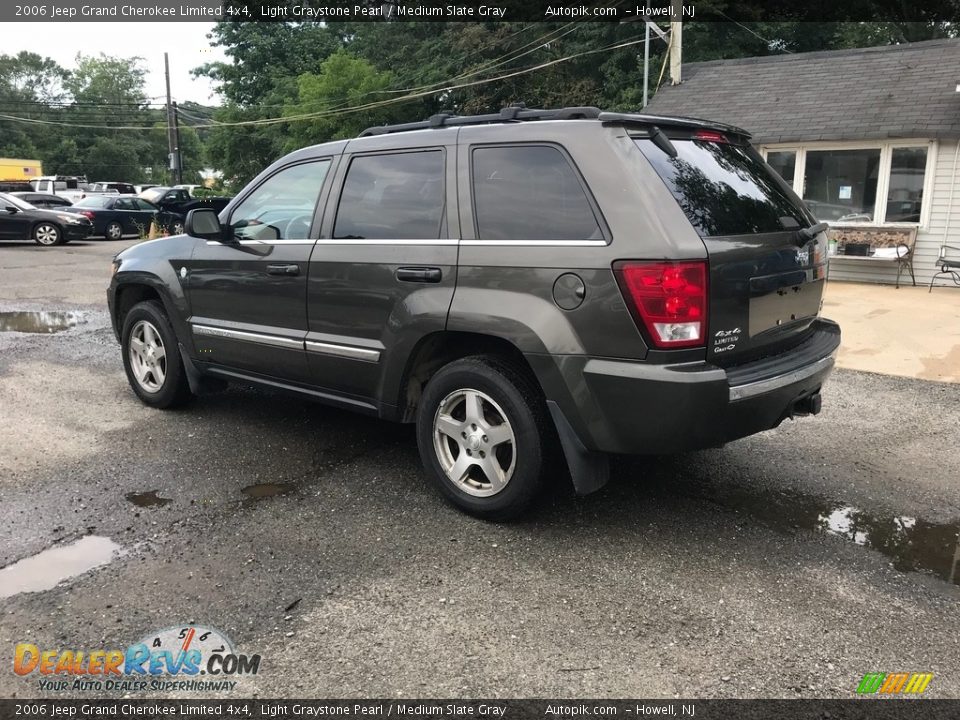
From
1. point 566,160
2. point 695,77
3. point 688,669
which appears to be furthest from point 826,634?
point 695,77

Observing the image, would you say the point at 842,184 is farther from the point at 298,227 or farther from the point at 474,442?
the point at 474,442

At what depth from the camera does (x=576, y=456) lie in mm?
3461

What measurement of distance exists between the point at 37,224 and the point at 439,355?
1996cm

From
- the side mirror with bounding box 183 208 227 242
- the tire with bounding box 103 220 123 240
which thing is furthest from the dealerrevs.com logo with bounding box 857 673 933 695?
the tire with bounding box 103 220 123 240

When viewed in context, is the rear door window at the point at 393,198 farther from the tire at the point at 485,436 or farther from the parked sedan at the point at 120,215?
the parked sedan at the point at 120,215

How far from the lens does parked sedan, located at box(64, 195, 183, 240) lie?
A: 74.1 feet

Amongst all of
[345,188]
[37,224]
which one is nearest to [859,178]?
[345,188]

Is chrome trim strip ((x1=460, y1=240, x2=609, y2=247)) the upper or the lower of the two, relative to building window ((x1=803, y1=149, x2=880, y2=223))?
lower

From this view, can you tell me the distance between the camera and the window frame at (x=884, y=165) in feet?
40.4

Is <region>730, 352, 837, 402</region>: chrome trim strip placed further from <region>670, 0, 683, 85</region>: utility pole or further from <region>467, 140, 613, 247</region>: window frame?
<region>670, 0, 683, 85</region>: utility pole

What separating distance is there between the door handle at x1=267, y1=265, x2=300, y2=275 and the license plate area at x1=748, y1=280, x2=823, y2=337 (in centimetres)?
250

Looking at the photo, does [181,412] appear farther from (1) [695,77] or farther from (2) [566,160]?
(1) [695,77]

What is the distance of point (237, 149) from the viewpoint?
4166 centimetres

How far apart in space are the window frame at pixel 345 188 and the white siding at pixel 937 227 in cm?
1121
